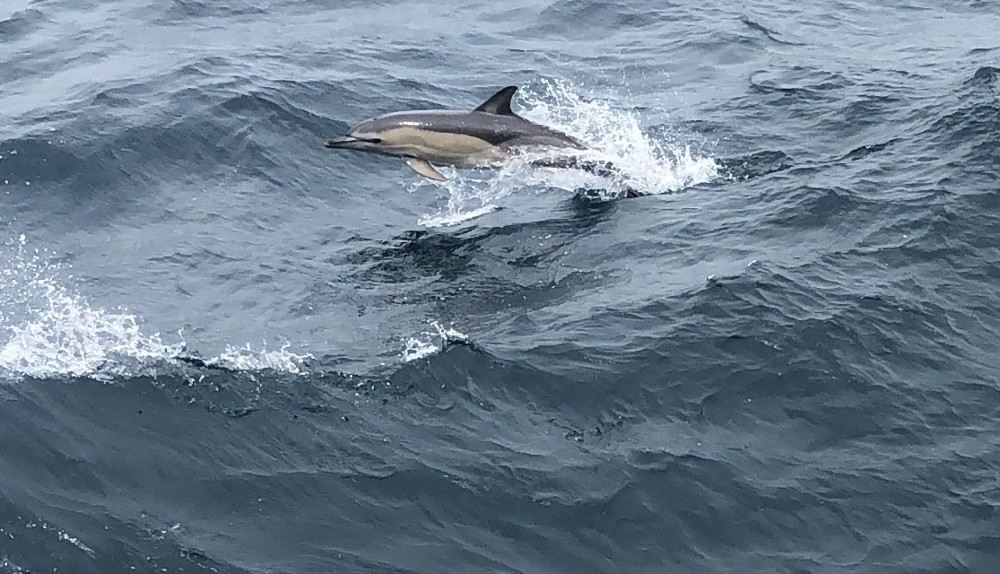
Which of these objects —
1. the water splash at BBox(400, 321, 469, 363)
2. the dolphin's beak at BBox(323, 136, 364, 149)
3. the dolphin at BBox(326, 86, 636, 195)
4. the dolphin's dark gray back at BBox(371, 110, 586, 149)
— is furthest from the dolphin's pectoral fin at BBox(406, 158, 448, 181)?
the water splash at BBox(400, 321, 469, 363)

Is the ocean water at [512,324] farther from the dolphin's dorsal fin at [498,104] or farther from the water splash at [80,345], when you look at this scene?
the dolphin's dorsal fin at [498,104]

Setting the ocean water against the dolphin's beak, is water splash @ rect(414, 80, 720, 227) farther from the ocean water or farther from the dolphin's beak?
the dolphin's beak

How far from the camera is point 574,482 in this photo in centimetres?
1286

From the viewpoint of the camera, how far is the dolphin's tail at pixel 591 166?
18797 mm

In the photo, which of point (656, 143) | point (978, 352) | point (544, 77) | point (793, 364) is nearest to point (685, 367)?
point (793, 364)

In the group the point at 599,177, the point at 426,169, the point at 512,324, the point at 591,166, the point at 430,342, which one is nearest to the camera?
the point at 430,342

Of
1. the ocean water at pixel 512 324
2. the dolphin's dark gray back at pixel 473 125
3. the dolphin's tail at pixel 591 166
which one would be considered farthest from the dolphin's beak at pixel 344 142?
the dolphin's tail at pixel 591 166

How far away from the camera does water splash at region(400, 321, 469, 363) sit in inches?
587

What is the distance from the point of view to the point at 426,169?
18.0 metres

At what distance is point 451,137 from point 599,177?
245cm

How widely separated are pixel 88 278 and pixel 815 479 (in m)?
9.40

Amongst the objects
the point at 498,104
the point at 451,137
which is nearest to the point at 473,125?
the point at 451,137

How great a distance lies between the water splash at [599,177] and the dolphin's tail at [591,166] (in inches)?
2.2

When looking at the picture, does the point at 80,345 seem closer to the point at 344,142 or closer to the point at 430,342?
the point at 430,342
